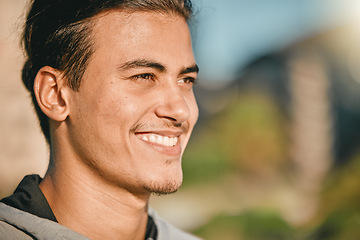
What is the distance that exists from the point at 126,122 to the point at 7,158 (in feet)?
12.4

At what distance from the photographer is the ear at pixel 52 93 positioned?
7.68 ft

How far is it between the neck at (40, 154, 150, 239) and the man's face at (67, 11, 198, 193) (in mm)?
85

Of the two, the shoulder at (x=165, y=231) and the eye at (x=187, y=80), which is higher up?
the eye at (x=187, y=80)

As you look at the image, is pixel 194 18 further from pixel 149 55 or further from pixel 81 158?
pixel 81 158

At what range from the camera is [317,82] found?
20.0m

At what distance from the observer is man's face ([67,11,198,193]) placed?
2.26m

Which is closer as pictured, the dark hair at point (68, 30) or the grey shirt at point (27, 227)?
the grey shirt at point (27, 227)

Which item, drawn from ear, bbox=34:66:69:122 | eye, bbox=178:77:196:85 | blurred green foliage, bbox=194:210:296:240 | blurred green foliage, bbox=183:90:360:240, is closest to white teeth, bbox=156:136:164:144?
eye, bbox=178:77:196:85

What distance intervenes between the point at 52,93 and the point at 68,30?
0.39 meters

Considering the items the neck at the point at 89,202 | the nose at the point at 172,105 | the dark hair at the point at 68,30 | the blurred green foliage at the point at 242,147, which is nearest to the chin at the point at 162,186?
the neck at the point at 89,202

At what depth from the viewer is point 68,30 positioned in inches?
93.4

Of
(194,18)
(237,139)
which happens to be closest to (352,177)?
(194,18)

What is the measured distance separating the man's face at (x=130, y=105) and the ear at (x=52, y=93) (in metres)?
0.06

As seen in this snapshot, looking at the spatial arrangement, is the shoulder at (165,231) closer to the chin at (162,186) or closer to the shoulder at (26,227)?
the chin at (162,186)
